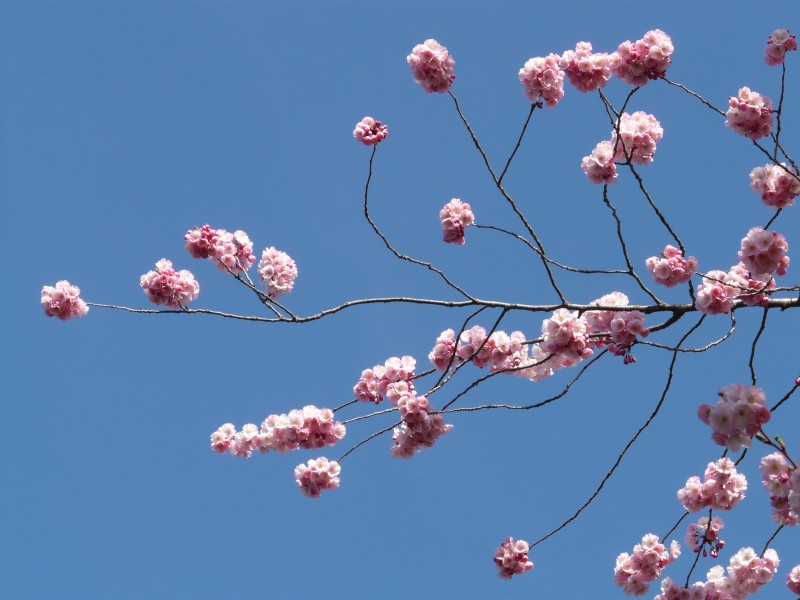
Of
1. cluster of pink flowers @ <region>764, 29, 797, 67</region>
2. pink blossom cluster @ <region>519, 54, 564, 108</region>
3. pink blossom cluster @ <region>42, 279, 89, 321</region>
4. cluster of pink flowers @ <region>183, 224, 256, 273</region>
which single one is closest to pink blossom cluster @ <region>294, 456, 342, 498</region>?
cluster of pink flowers @ <region>183, 224, 256, 273</region>

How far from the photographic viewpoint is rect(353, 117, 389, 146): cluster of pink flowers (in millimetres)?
5082

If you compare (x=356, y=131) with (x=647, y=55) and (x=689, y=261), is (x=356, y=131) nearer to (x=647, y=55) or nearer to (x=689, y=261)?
(x=647, y=55)

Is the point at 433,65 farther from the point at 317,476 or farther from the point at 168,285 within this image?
the point at 317,476

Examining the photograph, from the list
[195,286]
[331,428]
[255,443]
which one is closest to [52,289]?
[195,286]

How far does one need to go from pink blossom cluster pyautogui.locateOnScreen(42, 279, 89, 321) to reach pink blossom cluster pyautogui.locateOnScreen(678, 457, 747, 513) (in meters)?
4.54

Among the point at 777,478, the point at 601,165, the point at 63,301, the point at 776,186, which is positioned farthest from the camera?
the point at 63,301

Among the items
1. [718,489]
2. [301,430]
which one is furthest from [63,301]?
[718,489]

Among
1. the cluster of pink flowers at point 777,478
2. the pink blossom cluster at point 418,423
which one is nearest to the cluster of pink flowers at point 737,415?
the cluster of pink flowers at point 777,478

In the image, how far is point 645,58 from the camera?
466 cm

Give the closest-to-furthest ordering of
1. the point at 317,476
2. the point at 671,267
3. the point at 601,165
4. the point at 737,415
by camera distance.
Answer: the point at 737,415 < the point at 671,267 < the point at 601,165 < the point at 317,476

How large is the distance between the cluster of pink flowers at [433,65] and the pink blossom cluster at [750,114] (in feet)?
5.94

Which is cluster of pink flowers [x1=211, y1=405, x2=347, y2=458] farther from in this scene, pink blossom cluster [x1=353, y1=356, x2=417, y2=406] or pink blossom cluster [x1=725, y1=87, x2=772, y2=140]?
pink blossom cluster [x1=725, y1=87, x2=772, y2=140]

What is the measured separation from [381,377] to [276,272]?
1.28 metres

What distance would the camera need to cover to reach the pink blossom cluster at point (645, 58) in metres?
4.64
